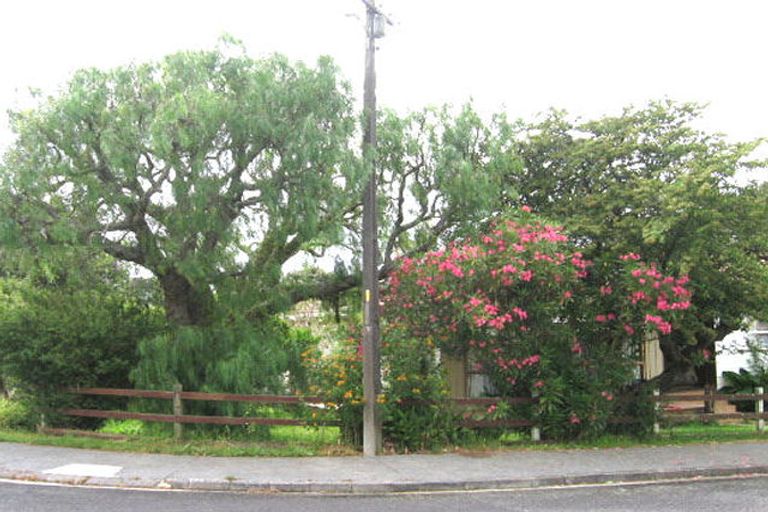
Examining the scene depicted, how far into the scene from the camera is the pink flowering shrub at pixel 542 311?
460 inches

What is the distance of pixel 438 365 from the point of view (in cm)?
1227

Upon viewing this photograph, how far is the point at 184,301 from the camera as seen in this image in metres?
13.9

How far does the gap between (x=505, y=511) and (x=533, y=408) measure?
4.68 meters

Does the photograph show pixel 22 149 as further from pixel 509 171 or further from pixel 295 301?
pixel 509 171

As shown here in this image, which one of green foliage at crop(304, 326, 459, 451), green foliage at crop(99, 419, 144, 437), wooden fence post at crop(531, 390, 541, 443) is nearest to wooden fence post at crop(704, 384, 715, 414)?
wooden fence post at crop(531, 390, 541, 443)

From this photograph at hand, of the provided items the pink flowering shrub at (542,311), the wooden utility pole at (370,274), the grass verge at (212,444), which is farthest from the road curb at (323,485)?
the pink flowering shrub at (542,311)

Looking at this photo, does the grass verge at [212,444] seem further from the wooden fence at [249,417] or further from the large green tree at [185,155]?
the large green tree at [185,155]

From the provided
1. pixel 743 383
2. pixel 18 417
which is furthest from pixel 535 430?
pixel 18 417

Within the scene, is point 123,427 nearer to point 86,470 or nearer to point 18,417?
point 18,417

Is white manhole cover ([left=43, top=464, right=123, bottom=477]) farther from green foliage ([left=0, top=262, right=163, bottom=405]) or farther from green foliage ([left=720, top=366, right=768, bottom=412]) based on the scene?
green foliage ([left=720, top=366, right=768, bottom=412])

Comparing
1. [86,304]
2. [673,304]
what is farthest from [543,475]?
[86,304]

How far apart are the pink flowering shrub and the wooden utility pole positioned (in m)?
0.92

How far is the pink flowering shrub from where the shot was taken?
11.7 metres

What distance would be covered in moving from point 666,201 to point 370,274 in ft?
17.5
